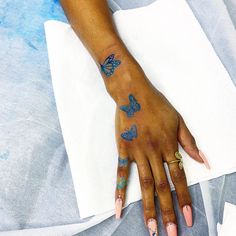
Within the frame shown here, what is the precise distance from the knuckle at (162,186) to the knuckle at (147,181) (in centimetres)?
1

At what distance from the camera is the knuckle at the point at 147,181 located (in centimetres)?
66

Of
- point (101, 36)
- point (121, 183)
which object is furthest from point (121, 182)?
point (101, 36)

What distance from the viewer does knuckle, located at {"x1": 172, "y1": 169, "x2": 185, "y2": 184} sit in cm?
65

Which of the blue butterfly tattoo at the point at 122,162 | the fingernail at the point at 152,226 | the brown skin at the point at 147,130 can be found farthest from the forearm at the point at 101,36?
the fingernail at the point at 152,226

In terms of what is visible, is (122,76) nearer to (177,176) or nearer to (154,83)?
(154,83)

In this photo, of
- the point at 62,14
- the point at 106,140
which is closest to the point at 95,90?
the point at 106,140

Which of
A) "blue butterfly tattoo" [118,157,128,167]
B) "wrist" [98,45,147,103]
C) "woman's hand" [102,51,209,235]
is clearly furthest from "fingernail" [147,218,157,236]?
"wrist" [98,45,147,103]

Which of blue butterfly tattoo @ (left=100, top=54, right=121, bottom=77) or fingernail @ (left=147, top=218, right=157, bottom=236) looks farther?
blue butterfly tattoo @ (left=100, top=54, right=121, bottom=77)

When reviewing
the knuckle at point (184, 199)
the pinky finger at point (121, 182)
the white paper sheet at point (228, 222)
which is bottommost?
the white paper sheet at point (228, 222)

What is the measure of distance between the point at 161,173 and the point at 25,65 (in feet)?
1.15

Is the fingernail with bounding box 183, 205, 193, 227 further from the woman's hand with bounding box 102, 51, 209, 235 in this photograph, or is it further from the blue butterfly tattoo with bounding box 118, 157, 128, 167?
the blue butterfly tattoo with bounding box 118, 157, 128, 167

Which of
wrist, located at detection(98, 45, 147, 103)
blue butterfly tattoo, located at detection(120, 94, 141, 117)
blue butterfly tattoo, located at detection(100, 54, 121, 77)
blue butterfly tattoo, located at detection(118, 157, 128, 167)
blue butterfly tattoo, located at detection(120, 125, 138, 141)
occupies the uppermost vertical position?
blue butterfly tattoo, located at detection(100, 54, 121, 77)

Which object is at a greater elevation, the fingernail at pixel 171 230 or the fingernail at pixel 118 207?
the fingernail at pixel 118 207

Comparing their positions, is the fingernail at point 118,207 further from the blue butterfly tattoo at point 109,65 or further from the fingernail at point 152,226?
the blue butterfly tattoo at point 109,65
